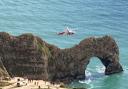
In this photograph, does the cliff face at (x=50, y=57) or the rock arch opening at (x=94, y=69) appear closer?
the cliff face at (x=50, y=57)

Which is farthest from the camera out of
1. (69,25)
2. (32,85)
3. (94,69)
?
(69,25)

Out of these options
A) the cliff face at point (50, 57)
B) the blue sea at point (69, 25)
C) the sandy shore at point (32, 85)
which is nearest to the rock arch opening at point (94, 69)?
the blue sea at point (69, 25)

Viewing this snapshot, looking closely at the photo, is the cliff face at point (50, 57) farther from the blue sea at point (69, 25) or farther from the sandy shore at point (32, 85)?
the sandy shore at point (32, 85)

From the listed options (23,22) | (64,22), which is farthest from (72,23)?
(23,22)

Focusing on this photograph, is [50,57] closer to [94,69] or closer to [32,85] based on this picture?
[94,69]

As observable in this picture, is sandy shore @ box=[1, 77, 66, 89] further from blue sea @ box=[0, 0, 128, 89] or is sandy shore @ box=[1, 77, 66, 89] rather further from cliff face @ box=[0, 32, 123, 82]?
blue sea @ box=[0, 0, 128, 89]

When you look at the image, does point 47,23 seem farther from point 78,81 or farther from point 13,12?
point 78,81

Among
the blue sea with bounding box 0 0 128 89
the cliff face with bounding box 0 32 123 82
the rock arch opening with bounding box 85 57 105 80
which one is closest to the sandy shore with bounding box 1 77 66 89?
the cliff face with bounding box 0 32 123 82

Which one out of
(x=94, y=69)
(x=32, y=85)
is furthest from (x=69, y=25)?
(x=32, y=85)
